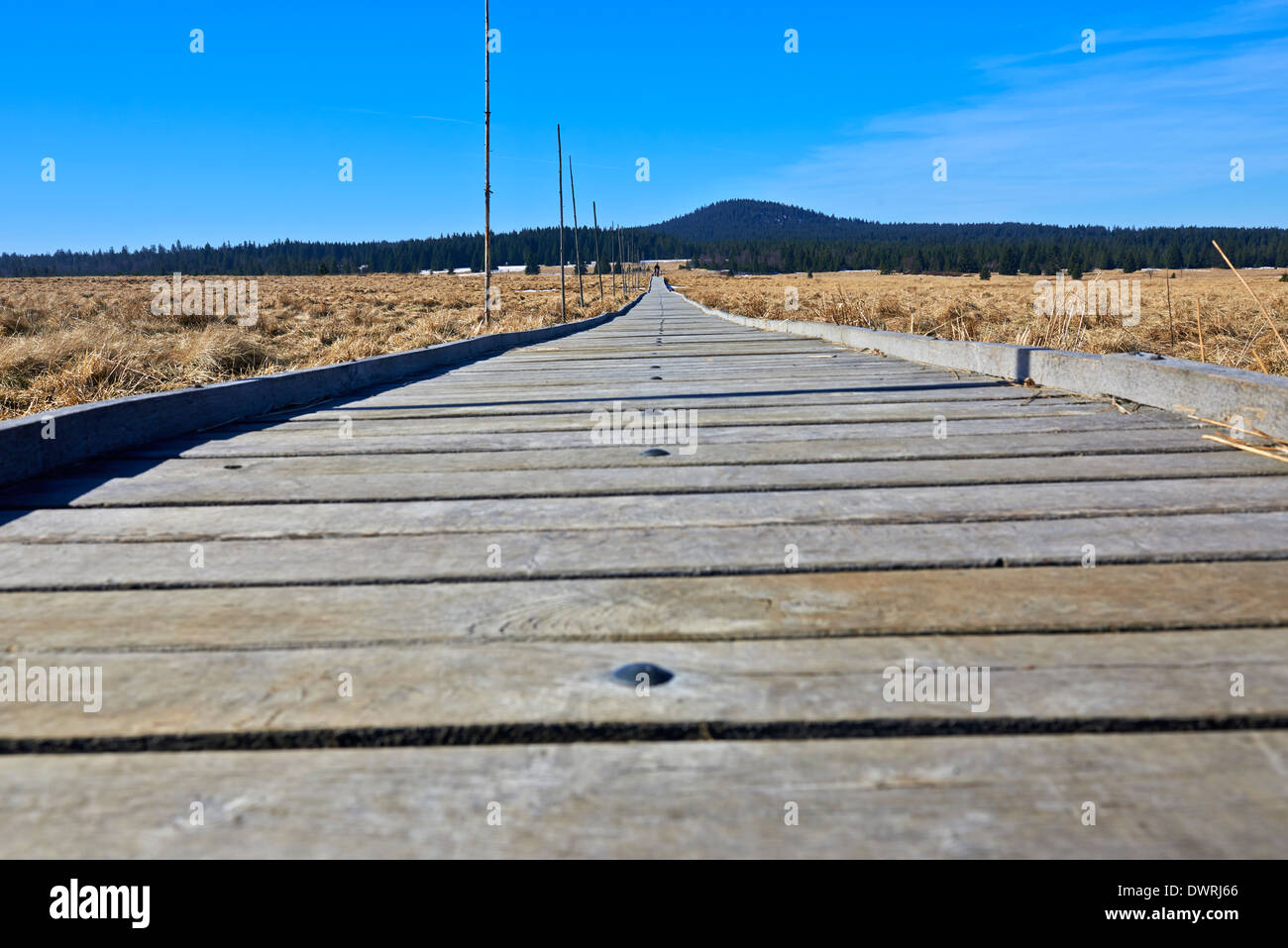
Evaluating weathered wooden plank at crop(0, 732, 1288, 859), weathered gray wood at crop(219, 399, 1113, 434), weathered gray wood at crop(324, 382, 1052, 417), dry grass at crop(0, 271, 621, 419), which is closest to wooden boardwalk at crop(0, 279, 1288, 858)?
weathered wooden plank at crop(0, 732, 1288, 859)

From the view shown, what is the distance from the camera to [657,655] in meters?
1.44

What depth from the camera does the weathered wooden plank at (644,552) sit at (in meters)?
1.86

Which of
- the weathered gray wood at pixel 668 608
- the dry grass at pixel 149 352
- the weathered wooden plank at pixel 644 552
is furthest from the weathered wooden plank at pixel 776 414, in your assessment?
the dry grass at pixel 149 352

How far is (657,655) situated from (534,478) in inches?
57.0

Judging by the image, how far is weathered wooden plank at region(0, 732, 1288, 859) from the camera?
3.20 feet

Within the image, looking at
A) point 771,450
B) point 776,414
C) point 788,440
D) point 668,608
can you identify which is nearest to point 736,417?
point 776,414

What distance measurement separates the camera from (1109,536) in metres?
2.02

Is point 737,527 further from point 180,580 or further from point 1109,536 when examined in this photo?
point 180,580

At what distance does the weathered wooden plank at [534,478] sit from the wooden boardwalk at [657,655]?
0.07ft

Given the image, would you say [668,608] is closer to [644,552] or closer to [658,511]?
[644,552]

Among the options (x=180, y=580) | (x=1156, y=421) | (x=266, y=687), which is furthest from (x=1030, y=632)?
(x=1156, y=421)

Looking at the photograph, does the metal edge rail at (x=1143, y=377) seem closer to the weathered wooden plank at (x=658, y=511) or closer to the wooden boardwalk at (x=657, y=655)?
the wooden boardwalk at (x=657, y=655)

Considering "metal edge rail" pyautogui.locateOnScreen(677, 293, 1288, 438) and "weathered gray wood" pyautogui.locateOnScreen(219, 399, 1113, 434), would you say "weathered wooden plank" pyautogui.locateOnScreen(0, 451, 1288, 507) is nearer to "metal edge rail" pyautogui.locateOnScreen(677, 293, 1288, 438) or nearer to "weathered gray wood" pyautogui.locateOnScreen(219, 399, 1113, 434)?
"metal edge rail" pyautogui.locateOnScreen(677, 293, 1288, 438)

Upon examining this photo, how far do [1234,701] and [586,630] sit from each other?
98cm
